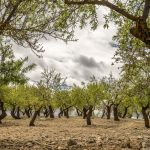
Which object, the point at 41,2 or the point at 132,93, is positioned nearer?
the point at 41,2

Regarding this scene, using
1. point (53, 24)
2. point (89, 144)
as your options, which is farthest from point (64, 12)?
point (89, 144)

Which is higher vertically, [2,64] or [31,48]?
[2,64]

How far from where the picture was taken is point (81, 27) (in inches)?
854

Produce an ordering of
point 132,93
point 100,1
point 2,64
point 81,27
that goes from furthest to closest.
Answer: point 132,93 → point 2,64 → point 81,27 → point 100,1

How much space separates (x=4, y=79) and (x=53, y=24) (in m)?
21.2

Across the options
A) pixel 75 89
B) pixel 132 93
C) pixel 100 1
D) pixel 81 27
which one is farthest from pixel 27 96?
pixel 100 1

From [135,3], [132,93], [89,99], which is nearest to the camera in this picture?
[135,3]

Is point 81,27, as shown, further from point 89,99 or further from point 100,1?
point 89,99

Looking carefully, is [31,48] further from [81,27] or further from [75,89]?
[75,89]

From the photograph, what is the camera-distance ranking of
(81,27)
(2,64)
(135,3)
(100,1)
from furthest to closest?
(2,64)
(81,27)
(135,3)
(100,1)

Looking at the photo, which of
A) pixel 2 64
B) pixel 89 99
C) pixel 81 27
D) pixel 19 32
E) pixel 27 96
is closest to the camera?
pixel 19 32

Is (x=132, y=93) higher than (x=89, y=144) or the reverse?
higher

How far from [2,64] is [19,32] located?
2139 centimetres

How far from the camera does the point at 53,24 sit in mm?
20000
